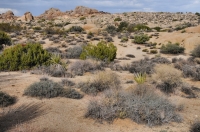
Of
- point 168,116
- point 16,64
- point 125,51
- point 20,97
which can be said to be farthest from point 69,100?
point 125,51

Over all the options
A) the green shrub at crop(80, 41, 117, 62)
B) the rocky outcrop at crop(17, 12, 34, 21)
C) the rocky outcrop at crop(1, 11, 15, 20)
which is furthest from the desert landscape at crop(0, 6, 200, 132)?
the rocky outcrop at crop(1, 11, 15, 20)

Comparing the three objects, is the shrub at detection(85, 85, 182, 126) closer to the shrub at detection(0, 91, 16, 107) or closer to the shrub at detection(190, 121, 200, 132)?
the shrub at detection(190, 121, 200, 132)

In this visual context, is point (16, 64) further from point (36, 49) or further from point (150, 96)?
point (150, 96)

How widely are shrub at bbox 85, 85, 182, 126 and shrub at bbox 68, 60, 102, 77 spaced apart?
5.45 metres

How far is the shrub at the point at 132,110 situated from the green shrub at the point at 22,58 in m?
7.84

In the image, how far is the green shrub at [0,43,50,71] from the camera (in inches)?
563

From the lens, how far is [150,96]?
8664 millimetres

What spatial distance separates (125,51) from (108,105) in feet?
58.0

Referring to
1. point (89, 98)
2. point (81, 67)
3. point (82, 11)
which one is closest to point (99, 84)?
point (89, 98)

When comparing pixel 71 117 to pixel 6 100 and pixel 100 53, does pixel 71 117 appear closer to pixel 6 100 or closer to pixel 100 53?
pixel 6 100

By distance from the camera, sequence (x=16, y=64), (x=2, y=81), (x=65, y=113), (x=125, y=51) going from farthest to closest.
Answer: (x=125, y=51), (x=16, y=64), (x=2, y=81), (x=65, y=113)

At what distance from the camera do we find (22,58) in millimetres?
14398

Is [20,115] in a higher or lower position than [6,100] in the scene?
lower

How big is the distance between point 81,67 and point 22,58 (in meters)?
3.71
